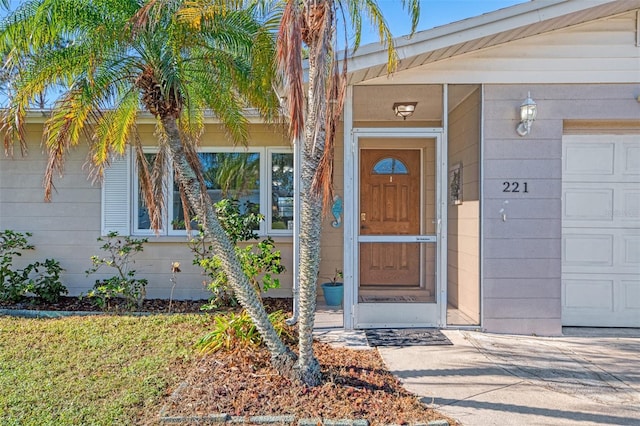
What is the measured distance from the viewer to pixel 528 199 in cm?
484

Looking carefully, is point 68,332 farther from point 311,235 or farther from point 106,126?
point 311,235

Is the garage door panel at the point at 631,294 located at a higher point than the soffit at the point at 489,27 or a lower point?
lower

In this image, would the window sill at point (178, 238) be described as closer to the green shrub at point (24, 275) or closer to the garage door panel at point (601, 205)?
the green shrub at point (24, 275)

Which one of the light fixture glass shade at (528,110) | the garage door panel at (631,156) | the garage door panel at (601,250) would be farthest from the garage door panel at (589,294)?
the light fixture glass shade at (528,110)

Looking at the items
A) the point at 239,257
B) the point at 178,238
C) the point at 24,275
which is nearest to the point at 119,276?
the point at 178,238

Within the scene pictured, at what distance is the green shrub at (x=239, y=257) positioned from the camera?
17.7 ft

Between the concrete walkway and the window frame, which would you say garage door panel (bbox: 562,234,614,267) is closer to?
the concrete walkway

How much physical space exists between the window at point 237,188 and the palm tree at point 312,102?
3.51 meters

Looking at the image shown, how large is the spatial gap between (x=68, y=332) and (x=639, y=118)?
24.0ft

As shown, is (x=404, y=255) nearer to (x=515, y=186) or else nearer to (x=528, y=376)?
(x=515, y=186)

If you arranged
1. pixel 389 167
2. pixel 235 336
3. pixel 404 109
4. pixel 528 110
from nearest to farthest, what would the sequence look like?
pixel 235 336, pixel 528 110, pixel 404 109, pixel 389 167

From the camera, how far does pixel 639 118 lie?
189 inches

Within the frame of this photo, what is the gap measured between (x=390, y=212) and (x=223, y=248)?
2.65 m

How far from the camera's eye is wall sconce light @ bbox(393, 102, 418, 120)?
494 centimetres
